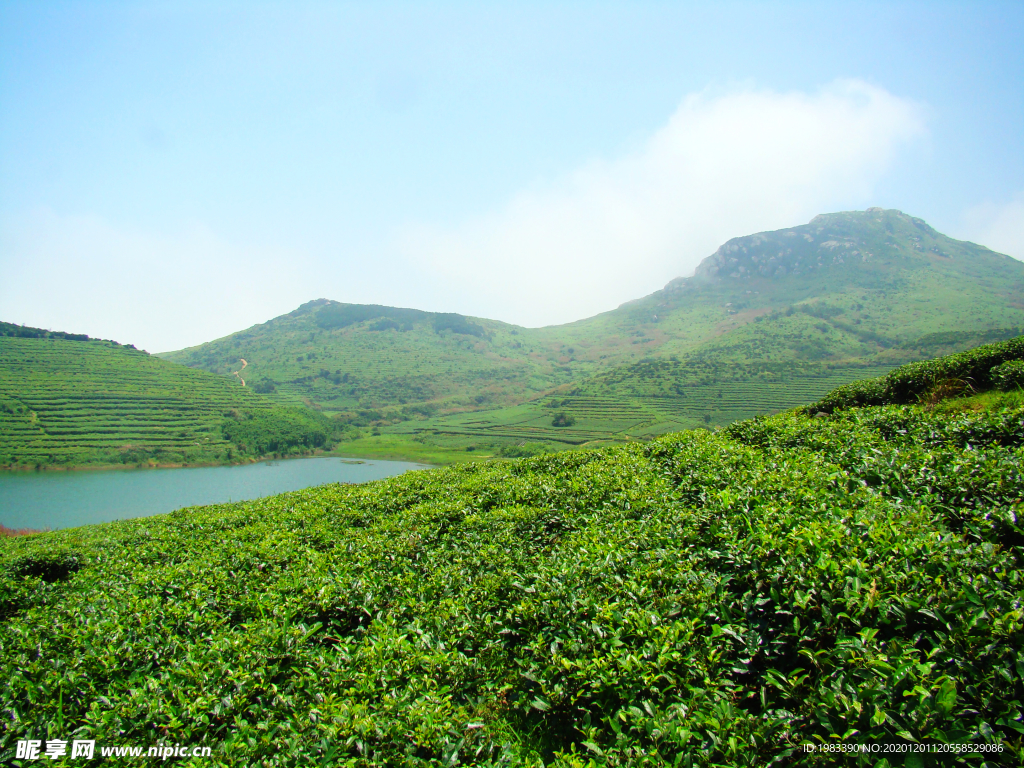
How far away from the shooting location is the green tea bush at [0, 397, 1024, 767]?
3139 mm

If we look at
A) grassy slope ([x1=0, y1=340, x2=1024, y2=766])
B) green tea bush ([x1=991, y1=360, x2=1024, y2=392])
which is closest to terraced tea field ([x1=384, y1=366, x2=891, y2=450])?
green tea bush ([x1=991, y1=360, x2=1024, y2=392])

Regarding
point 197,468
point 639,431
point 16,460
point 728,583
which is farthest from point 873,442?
point 16,460

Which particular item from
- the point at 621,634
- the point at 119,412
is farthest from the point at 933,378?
the point at 119,412

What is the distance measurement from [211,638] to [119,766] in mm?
1920

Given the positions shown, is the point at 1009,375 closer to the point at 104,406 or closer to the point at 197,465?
the point at 197,465

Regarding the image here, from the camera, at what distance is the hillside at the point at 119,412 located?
10888 cm

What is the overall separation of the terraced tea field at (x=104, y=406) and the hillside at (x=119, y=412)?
214mm

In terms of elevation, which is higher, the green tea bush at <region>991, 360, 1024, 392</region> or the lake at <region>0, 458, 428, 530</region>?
the green tea bush at <region>991, 360, 1024, 392</region>

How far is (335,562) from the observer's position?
8445mm

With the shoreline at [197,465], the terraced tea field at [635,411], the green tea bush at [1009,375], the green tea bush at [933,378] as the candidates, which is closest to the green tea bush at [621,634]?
the green tea bush at [1009,375]

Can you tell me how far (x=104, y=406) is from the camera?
129 meters

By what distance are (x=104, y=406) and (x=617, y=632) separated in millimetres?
168826

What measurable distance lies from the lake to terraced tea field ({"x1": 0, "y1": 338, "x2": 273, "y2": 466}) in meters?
7.71

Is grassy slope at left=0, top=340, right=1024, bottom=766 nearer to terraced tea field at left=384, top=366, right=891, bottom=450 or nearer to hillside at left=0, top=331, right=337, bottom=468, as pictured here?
terraced tea field at left=384, top=366, right=891, bottom=450
